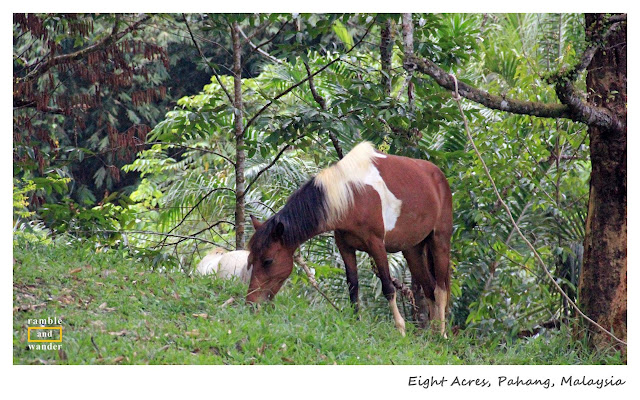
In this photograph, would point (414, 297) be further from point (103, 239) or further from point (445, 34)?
point (103, 239)

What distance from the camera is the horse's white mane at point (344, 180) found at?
628 cm

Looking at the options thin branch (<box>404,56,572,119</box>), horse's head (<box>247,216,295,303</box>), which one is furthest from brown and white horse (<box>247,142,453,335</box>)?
thin branch (<box>404,56,572,119</box>)

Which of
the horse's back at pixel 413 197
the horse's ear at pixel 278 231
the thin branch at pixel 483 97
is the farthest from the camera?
the horse's back at pixel 413 197

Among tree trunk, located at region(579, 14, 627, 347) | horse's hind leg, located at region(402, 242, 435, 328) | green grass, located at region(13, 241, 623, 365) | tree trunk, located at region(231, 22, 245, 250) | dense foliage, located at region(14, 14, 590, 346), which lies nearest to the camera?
green grass, located at region(13, 241, 623, 365)

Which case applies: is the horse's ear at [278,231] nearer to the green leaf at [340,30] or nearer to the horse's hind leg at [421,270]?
the horse's hind leg at [421,270]

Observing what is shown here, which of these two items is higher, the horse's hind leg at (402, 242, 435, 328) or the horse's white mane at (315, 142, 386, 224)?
the horse's white mane at (315, 142, 386, 224)

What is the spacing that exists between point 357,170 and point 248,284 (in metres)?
1.61

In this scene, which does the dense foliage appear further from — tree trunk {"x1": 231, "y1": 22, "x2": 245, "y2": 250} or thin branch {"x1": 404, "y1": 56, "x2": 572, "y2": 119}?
thin branch {"x1": 404, "y1": 56, "x2": 572, "y2": 119}

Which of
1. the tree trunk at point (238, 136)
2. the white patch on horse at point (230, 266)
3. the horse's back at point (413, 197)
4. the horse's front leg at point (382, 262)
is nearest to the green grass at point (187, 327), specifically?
the horse's front leg at point (382, 262)

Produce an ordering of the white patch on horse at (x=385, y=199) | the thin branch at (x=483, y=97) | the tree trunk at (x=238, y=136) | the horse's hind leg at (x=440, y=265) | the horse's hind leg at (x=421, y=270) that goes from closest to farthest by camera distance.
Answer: the thin branch at (x=483, y=97) → the white patch on horse at (x=385, y=199) → the horse's hind leg at (x=440, y=265) → the horse's hind leg at (x=421, y=270) → the tree trunk at (x=238, y=136)

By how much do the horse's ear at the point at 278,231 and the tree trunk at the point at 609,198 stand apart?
10.2ft

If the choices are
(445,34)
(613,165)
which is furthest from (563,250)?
(445,34)

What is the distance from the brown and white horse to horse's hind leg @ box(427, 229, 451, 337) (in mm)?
46

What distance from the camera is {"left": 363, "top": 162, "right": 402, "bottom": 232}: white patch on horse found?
659 centimetres
